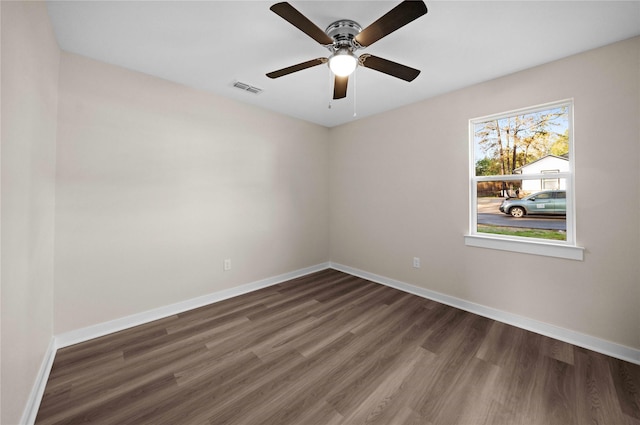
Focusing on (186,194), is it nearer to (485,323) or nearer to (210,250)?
(210,250)

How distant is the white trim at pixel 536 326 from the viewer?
1.99m

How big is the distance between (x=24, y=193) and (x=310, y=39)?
2067 mm

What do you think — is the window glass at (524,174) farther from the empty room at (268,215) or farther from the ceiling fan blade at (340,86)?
the ceiling fan blade at (340,86)

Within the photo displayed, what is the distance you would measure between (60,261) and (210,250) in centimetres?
125

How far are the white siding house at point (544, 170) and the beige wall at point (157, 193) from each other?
113 inches

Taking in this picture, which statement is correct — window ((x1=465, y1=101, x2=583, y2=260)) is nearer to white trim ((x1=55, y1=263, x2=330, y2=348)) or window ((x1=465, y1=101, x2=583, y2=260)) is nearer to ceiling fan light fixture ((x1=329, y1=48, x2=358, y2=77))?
ceiling fan light fixture ((x1=329, y1=48, x2=358, y2=77))

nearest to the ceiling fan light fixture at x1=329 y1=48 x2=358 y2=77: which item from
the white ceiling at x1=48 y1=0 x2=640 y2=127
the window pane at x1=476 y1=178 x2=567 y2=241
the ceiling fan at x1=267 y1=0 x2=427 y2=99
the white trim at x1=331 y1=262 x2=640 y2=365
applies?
the ceiling fan at x1=267 y1=0 x2=427 y2=99

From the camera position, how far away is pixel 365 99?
10.3 feet

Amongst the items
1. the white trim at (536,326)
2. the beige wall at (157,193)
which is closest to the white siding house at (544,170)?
the white trim at (536,326)

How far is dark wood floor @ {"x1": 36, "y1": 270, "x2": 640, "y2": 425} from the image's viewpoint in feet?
4.88

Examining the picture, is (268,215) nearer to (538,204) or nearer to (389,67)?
(389,67)

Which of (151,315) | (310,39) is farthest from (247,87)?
(151,315)

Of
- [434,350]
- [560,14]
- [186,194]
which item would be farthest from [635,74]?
[186,194]

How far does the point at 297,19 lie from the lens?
1424 millimetres
